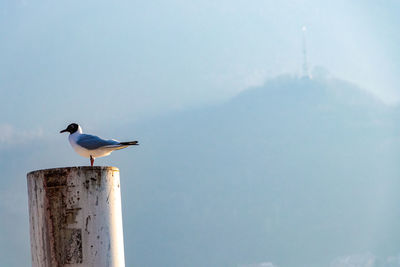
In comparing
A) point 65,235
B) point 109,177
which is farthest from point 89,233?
point 109,177

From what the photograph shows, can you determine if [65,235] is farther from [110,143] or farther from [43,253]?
[110,143]

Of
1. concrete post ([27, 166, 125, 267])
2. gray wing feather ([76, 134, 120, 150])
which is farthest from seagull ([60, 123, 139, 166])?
concrete post ([27, 166, 125, 267])

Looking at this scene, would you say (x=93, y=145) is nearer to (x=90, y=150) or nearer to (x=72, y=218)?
(x=90, y=150)

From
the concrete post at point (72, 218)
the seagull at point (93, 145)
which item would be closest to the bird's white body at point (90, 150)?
the seagull at point (93, 145)

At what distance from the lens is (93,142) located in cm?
1027

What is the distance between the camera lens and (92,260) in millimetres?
5355

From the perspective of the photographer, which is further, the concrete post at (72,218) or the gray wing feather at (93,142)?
the gray wing feather at (93,142)

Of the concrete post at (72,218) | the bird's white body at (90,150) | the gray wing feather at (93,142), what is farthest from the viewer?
the bird's white body at (90,150)

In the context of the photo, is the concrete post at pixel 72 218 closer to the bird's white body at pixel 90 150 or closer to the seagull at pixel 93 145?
the seagull at pixel 93 145

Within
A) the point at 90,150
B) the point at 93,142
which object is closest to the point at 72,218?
the point at 93,142

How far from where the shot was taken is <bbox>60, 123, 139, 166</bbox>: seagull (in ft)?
33.7

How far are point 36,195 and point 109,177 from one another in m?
0.75

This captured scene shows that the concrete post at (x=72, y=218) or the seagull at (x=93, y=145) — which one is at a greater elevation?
the seagull at (x=93, y=145)

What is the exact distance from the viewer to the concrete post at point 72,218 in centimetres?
530
